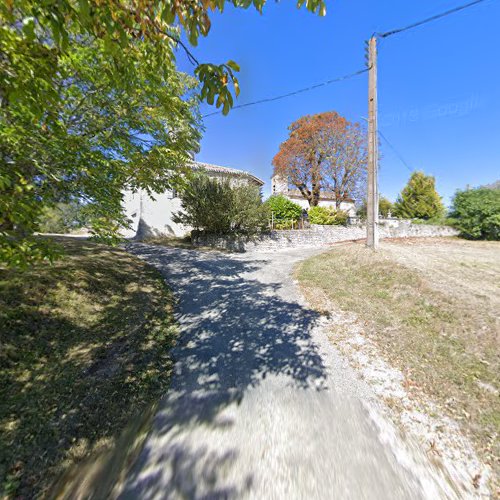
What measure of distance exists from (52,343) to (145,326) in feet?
4.51

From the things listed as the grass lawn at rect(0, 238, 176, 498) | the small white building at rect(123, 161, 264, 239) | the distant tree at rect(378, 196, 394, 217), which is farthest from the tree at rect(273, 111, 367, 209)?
the grass lawn at rect(0, 238, 176, 498)

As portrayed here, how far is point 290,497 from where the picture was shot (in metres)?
1.77

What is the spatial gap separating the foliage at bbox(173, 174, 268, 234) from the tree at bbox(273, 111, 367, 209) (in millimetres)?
11290

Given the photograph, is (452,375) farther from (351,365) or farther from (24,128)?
(24,128)

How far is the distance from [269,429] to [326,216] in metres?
19.6

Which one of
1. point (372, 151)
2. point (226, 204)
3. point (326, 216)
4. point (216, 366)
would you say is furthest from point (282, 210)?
point (216, 366)

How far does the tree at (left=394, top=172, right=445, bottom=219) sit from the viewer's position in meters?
31.9

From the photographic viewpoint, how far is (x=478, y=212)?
56.0ft

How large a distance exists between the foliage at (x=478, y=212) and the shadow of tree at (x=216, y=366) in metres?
18.6

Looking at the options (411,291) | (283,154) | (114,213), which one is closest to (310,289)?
(411,291)

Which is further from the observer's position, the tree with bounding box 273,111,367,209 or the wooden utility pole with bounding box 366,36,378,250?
the tree with bounding box 273,111,367,209

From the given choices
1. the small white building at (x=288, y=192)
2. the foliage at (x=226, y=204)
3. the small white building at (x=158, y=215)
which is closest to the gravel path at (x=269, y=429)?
the foliage at (x=226, y=204)

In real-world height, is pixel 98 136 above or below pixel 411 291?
above

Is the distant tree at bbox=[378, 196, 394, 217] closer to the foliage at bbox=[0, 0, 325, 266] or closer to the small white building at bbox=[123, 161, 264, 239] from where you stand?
the small white building at bbox=[123, 161, 264, 239]
